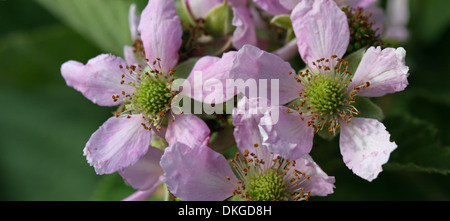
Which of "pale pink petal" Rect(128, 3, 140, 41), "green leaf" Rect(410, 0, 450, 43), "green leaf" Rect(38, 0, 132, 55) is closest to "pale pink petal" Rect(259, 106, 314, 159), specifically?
"pale pink petal" Rect(128, 3, 140, 41)

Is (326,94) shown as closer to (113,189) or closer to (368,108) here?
Result: (368,108)

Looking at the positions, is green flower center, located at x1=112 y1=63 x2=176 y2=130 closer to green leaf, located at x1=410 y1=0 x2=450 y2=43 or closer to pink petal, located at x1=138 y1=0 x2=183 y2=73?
pink petal, located at x1=138 y1=0 x2=183 y2=73

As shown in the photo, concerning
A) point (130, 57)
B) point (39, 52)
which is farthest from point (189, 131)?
point (39, 52)

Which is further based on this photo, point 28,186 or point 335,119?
point 28,186

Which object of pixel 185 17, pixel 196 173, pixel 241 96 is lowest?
pixel 196 173

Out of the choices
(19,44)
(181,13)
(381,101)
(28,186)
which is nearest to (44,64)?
(19,44)
